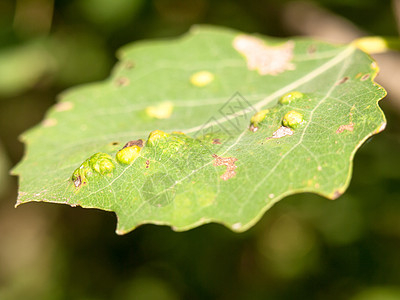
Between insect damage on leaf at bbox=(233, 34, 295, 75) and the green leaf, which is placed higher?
the green leaf

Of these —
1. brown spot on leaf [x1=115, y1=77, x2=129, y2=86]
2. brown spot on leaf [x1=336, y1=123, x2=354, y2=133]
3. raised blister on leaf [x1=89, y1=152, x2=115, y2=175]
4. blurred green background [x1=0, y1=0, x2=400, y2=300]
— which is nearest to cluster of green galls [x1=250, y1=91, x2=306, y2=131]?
brown spot on leaf [x1=336, y1=123, x2=354, y2=133]

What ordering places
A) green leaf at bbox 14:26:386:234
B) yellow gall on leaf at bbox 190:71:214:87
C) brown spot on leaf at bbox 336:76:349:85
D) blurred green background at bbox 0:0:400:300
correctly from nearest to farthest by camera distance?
1. green leaf at bbox 14:26:386:234
2. brown spot on leaf at bbox 336:76:349:85
3. yellow gall on leaf at bbox 190:71:214:87
4. blurred green background at bbox 0:0:400:300

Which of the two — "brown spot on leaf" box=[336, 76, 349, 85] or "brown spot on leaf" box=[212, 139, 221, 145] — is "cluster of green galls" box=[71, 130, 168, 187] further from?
"brown spot on leaf" box=[336, 76, 349, 85]

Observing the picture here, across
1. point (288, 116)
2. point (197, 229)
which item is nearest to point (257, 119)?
point (288, 116)

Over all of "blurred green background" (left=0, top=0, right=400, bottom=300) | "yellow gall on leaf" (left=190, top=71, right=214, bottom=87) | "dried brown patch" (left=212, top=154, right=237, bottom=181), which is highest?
"dried brown patch" (left=212, top=154, right=237, bottom=181)

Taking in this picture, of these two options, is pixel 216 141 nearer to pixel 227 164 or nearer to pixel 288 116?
pixel 227 164

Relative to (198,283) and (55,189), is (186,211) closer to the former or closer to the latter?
(55,189)

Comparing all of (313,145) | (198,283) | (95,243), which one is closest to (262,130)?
(313,145)

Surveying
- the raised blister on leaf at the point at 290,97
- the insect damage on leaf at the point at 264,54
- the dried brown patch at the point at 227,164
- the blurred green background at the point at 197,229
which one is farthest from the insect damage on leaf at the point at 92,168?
the blurred green background at the point at 197,229
